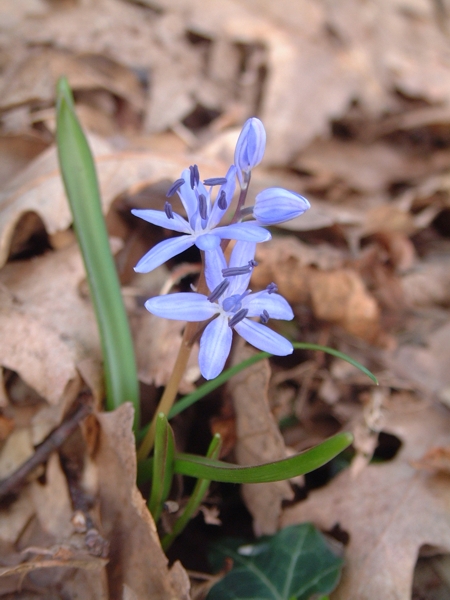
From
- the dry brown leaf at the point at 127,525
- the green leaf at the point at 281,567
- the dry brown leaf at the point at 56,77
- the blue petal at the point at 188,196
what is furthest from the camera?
the dry brown leaf at the point at 56,77

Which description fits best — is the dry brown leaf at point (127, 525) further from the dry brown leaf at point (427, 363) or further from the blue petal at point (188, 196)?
the dry brown leaf at point (427, 363)

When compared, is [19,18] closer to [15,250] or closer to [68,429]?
[15,250]

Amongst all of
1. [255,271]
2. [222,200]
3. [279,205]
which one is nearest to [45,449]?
[222,200]

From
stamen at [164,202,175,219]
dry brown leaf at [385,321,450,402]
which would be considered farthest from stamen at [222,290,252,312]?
dry brown leaf at [385,321,450,402]

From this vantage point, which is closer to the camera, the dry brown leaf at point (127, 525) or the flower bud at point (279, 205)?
the flower bud at point (279, 205)

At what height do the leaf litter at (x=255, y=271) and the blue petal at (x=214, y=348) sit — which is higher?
the blue petal at (x=214, y=348)

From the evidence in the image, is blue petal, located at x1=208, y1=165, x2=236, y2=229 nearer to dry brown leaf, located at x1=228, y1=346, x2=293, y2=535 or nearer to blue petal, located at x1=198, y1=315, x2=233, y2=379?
blue petal, located at x1=198, y1=315, x2=233, y2=379

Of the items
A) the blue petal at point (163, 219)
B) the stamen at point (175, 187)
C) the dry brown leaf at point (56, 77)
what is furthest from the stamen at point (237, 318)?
the dry brown leaf at point (56, 77)

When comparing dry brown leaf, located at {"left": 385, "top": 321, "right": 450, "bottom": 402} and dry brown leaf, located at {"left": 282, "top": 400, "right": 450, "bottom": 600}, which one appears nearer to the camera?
dry brown leaf, located at {"left": 282, "top": 400, "right": 450, "bottom": 600}
